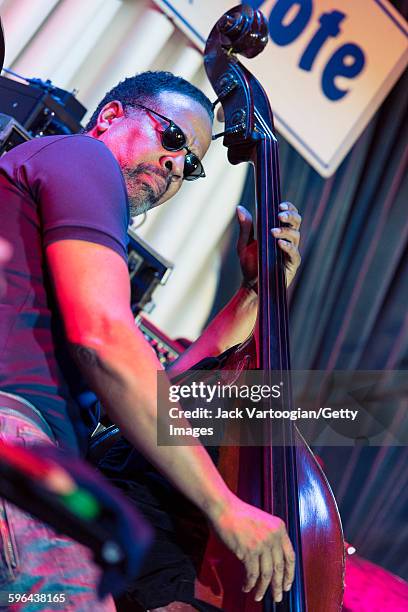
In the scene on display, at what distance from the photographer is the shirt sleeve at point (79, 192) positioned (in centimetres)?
93

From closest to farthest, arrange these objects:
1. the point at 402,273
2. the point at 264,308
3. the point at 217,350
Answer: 1. the point at 264,308
2. the point at 217,350
3. the point at 402,273

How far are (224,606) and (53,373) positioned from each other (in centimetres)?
42

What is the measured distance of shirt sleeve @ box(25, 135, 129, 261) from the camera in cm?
93

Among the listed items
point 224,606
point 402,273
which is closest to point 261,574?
point 224,606

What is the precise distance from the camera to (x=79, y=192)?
37.9 inches

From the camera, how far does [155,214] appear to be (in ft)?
10.6

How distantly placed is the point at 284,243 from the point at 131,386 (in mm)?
681

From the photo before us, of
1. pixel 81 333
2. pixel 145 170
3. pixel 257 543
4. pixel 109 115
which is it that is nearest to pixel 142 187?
pixel 145 170

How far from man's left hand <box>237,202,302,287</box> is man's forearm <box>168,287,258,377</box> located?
0.04m

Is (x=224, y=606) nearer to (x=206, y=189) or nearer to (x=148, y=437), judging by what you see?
(x=148, y=437)

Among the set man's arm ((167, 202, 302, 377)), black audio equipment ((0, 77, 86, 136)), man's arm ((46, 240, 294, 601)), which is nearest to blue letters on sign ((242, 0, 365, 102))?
black audio equipment ((0, 77, 86, 136))

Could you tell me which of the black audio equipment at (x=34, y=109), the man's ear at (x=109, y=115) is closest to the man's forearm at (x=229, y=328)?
the man's ear at (x=109, y=115)
